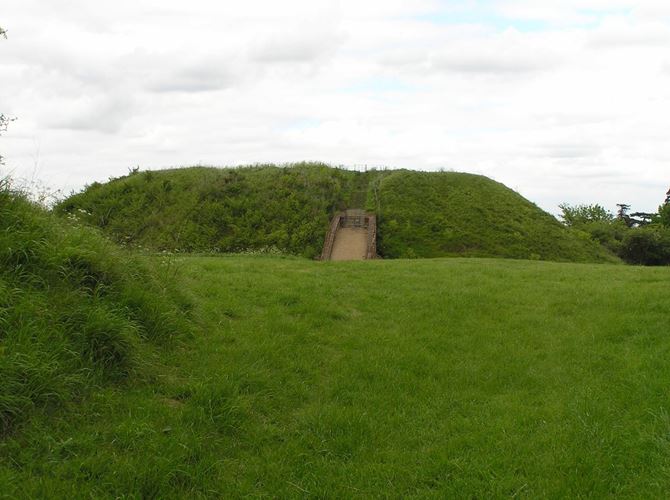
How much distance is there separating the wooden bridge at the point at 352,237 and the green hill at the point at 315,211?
1.34 ft

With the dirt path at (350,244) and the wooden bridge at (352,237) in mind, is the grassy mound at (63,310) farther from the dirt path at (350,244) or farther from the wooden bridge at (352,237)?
the wooden bridge at (352,237)

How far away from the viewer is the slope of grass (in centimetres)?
2231

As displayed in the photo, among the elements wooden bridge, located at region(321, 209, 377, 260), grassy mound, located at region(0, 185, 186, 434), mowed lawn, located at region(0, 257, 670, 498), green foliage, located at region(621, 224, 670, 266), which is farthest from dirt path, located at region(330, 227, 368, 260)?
green foliage, located at region(621, 224, 670, 266)

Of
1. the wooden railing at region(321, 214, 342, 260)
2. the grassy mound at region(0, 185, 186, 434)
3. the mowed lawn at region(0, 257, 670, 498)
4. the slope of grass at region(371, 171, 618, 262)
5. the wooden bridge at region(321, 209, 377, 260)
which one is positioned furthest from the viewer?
the slope of grass at region(371, 171, 618, 262)

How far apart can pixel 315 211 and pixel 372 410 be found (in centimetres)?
1790

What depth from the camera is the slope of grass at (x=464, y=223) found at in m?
22.3

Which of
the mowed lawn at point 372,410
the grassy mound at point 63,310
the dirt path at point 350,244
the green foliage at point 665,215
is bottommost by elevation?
the mowed lawn at point 372,410

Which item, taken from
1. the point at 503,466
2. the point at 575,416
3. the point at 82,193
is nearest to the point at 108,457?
the point at 503,466

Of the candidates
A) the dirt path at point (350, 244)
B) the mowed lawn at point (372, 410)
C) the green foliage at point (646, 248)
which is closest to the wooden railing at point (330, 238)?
the dirt path at point (350, 244)

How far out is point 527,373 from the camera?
6426 mm

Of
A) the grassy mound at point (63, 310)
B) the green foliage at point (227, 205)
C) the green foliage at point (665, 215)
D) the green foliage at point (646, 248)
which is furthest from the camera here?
the green foliage at point (665, 215)

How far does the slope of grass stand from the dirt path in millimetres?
787

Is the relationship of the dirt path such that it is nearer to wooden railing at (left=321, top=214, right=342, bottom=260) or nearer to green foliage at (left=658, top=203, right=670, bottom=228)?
wooden railing at (left=321, top=214, right=342, bottom=260)

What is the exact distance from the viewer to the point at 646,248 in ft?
95.6
